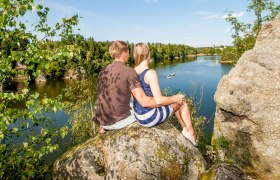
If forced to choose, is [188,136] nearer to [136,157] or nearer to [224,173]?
[224,173]

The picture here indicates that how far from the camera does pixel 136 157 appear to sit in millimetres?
6055

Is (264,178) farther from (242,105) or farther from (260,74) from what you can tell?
(260,74)

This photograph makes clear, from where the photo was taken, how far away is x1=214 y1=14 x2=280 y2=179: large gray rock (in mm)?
7523

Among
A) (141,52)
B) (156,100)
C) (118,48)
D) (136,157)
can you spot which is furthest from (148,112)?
(118,48)

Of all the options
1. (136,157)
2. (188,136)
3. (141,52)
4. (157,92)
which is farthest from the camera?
(188,136)

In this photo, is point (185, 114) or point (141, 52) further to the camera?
point (185, 114)

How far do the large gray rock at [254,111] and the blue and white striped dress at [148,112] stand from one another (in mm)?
3040

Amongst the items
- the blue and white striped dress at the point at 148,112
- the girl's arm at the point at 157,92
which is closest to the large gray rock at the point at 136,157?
the blue and white striped dress at the point at 148,112

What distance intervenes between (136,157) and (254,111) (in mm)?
3948

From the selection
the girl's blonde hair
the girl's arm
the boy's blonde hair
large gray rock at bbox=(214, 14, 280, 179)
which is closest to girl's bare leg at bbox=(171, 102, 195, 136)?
the girl's arm

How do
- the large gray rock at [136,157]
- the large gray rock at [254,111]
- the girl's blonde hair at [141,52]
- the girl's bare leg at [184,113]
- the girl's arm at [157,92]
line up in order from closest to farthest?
the girl's arm at [157,92]
the girl's blonde hair at [141,52]
the large gray rock at [136,157]
the girl's bare leg at [184,113]
the large gray rock at [254,111]

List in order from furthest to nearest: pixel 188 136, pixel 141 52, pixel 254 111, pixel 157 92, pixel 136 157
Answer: pixel 254 111 → pixel 188 136 → pixel 136 157 → pixel 141 52 → pixel 157 92

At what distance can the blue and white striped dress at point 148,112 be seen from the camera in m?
6.03

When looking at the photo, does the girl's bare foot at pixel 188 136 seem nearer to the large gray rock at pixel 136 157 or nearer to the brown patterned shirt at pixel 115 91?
the large gray rock at pixel 136 157
